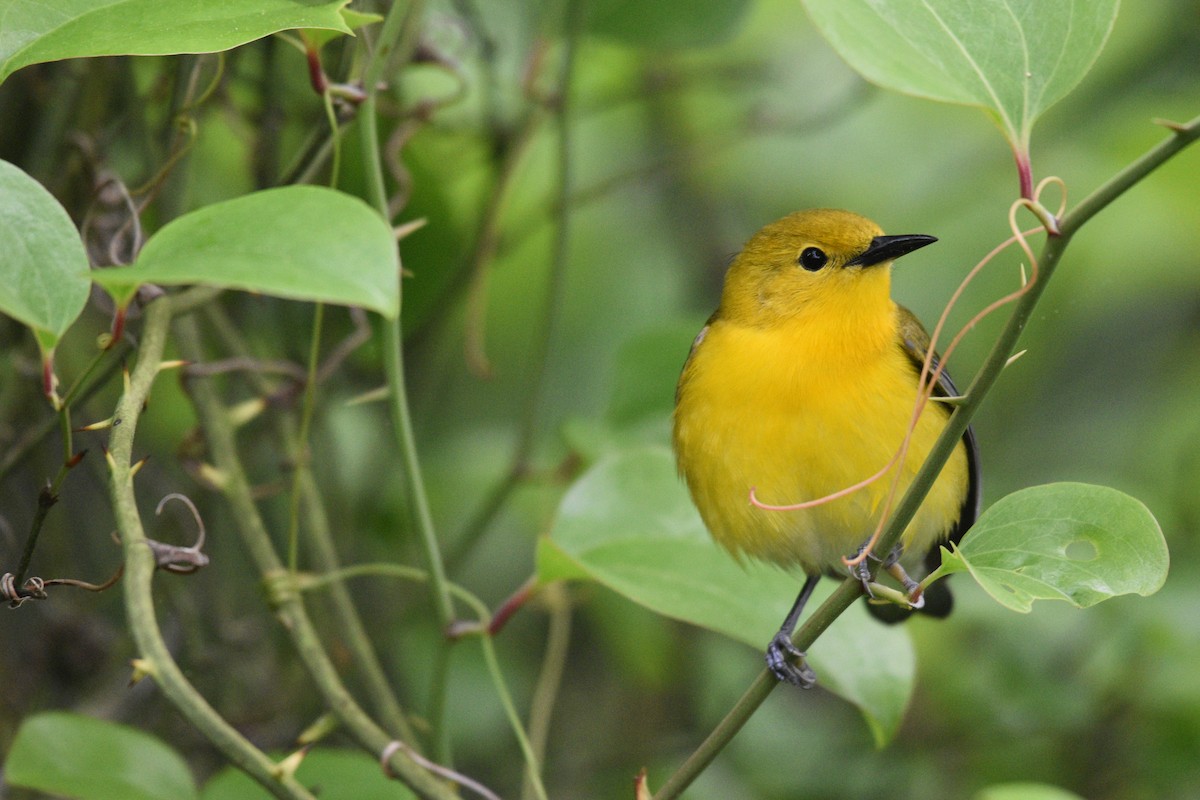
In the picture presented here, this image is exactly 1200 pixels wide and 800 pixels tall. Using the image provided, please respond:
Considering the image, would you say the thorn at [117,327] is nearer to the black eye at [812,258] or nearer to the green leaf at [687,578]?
the green leaf at [687,578]

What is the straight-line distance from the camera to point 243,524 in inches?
79.1

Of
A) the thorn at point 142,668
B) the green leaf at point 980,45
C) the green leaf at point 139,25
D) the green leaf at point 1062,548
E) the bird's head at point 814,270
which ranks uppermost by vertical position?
the green leaf at point 139,25

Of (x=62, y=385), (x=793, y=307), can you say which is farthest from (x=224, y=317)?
(x=793, y=307)

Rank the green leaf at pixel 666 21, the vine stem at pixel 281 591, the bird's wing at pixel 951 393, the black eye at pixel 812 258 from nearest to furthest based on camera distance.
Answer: the vine stem at pixel 281 591
the bird's wing at pixel 951 393
the black eye at pixel 812 258
the green leaf at pixel 666 21

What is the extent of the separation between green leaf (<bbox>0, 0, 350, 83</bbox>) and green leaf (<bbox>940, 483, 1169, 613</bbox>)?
0.84 meters

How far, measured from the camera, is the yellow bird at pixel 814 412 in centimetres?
213

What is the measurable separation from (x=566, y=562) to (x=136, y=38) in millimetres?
961

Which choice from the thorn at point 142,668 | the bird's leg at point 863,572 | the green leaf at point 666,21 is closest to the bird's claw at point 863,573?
the bird's leg at point 863,572

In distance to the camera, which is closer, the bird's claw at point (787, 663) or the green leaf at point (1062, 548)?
the green leaf at point (1062, 548)

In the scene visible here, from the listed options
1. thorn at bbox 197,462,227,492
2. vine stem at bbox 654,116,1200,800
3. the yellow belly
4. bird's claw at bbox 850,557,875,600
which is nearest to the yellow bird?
the yellow belly

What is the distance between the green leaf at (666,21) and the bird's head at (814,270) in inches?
21.5

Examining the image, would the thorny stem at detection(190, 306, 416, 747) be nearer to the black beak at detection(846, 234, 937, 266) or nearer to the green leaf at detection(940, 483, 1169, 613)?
the black beak at detection(846, 234, 937, 266)

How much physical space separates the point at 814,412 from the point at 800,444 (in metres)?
0.06

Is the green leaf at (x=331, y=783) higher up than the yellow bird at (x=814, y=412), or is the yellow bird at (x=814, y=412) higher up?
the yellow bird at (x=814, y=412)
